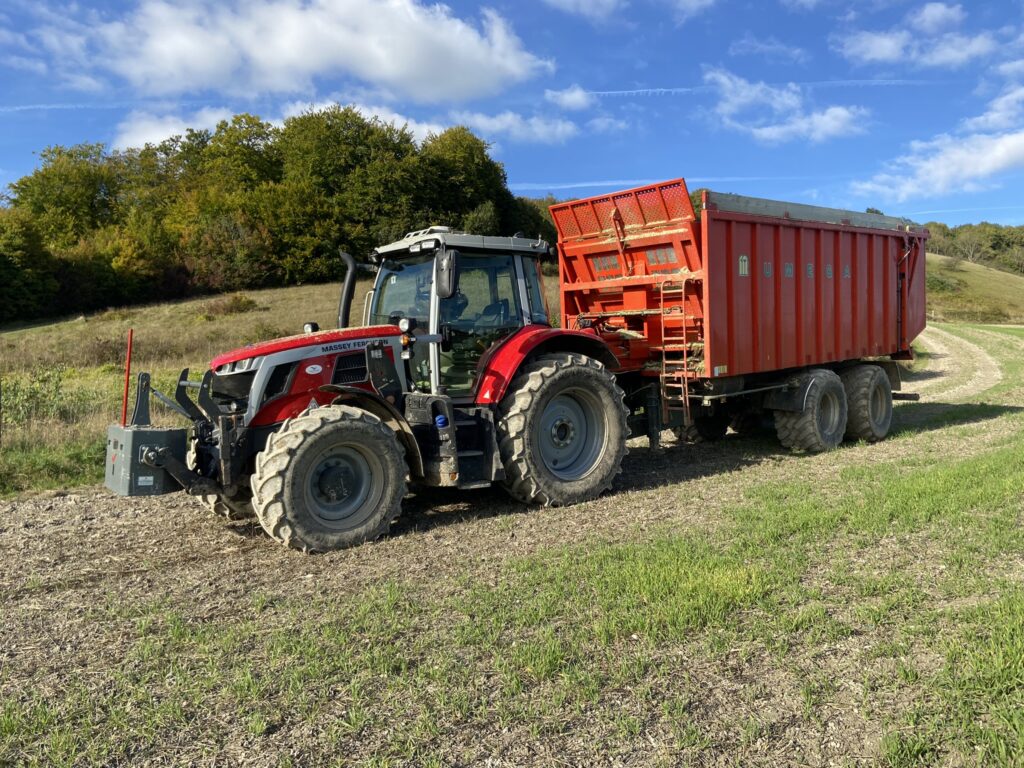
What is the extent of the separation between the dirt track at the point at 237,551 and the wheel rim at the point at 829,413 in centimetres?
72

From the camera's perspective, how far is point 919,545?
16.9 ft

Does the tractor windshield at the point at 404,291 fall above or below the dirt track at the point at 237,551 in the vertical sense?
above

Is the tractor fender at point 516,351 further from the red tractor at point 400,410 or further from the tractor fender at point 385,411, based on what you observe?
the tractor fender at point 385,411

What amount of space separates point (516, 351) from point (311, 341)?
179 cm

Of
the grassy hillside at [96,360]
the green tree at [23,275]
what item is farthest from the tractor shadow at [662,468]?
the green tree at [23,275]

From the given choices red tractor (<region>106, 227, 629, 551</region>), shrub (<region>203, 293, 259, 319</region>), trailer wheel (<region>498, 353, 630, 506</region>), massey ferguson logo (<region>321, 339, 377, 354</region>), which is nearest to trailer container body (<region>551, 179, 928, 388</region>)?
trailer wheel (<region>498, 353, 630, 506</region>)

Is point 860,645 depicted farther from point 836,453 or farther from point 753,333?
point 836,453

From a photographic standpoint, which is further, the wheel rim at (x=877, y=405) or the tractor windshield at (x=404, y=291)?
the wheel rim at (x=877, y=405)

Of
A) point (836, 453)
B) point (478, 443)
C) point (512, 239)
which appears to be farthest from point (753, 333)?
point (478, 443)

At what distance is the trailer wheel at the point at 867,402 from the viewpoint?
10062 millimetres

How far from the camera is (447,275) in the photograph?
609 centimetres

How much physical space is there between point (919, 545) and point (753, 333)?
383 centimetres

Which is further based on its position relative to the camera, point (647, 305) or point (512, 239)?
point (647, 305)

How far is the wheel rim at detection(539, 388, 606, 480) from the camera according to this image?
7.16m
